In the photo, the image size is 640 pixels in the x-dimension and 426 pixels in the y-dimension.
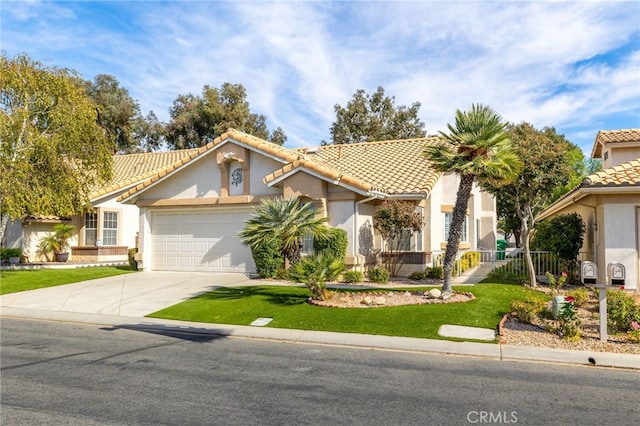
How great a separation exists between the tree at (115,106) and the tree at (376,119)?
2030cm

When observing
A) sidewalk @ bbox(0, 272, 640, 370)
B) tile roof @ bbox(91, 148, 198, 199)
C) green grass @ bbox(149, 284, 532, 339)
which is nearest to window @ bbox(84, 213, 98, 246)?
tile roof @ bbox(91, 148, 198, 199)

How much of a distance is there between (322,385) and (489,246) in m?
23.9

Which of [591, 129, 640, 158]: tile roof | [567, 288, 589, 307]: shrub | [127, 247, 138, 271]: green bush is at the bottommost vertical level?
[567, 288, 589, 307]: shrub

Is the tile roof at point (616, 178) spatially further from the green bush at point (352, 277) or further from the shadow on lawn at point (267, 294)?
the shadow on lawn at point (267, 294)

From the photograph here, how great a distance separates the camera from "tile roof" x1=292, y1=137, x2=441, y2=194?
747 inches

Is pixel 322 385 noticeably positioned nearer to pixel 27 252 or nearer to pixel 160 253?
pixel 160 253

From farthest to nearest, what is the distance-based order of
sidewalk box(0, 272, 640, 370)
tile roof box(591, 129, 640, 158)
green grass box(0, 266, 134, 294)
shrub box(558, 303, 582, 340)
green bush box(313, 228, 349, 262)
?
1. tile roof box(591, 129, 640, 158)
2. green grass box(0, 266, 134, 294)
3. green bush box(313, 228, 349, 262)
4. shrub box(558, 303, 582, 340)
5. sidewalk box(0, 272, 640, 370)

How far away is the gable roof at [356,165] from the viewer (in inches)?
703

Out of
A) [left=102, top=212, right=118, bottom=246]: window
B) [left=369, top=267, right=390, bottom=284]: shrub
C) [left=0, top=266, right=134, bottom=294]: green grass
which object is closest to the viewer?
[left=369, top=267, right=390, bottom=284]: shrub

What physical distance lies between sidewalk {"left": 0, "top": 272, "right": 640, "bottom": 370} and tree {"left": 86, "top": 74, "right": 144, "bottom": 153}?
3128cm

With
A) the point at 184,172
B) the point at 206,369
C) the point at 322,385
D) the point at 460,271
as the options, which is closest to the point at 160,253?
the point at 184,172

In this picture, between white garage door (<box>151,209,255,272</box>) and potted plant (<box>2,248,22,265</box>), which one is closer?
white garage door (<box>151,209,255,272</box>)

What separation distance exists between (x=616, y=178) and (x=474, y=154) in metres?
4.75

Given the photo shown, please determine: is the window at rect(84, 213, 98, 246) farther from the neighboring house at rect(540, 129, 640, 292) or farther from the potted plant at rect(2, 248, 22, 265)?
the neighboring house at rect(540, 129, 640, 292)
